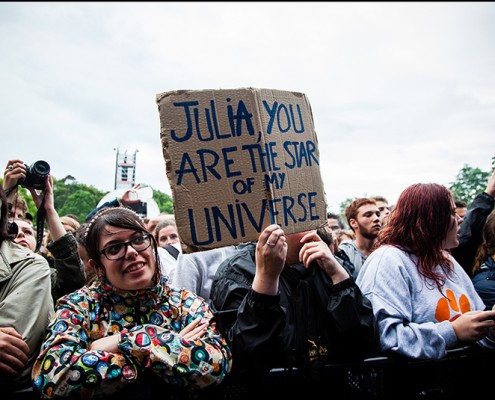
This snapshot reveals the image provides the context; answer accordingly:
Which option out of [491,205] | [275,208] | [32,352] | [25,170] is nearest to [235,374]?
[275,208]

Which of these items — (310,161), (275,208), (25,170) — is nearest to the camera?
(275,208)

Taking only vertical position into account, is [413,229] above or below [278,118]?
below

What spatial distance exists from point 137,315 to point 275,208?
0.80 meters

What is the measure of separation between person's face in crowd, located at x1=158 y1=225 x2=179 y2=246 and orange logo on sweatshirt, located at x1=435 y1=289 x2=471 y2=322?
9.42 feet

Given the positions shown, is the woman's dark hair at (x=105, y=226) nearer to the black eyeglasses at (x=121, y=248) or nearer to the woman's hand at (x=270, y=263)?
the black eyeglasses at (x=121, y=248)

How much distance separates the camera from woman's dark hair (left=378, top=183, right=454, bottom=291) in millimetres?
2406

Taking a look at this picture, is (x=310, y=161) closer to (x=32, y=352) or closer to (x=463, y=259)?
(x=32, y=352)

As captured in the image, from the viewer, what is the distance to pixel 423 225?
8.16 feet

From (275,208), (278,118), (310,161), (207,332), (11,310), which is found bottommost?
(207,332)

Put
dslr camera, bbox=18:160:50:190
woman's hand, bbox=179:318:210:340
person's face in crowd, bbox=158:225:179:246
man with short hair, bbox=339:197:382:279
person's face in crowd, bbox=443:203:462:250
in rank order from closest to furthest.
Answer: woman's hand, bbox=179:318:210:340, person's face in crowd, bbox=443:203:462:250, dslr camera, bbox=18:160:50:190, person's face in crowd, bbox=158:225:179:246, man with short hair, bbox=339:197:382:279

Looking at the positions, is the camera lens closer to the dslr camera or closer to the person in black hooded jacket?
the dslr camera

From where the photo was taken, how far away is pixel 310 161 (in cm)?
209

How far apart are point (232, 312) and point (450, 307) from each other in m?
1.19

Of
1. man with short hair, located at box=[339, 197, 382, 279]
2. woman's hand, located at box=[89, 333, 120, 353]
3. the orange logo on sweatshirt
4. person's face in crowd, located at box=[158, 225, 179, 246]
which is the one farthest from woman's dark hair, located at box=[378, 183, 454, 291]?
person's face in crowd, located at box=[158, 225, 179, 246]
